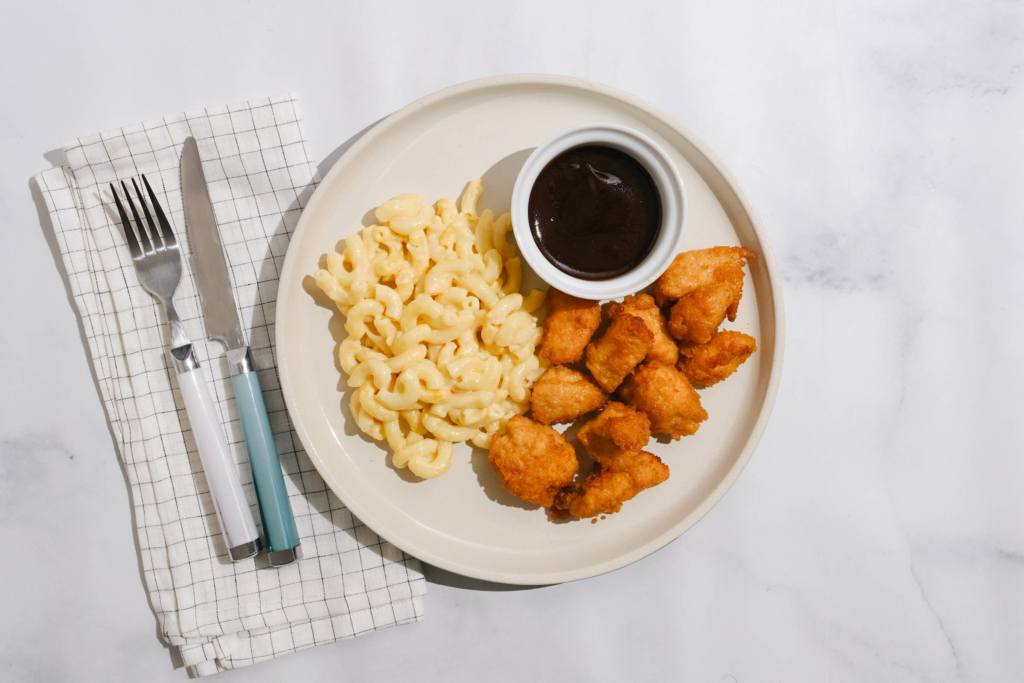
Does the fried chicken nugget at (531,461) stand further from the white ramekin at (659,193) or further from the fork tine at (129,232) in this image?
the fork tine at (129,232)

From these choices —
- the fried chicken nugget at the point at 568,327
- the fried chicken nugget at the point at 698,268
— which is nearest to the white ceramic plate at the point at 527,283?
the fried chicken nugget at the point at 698,268

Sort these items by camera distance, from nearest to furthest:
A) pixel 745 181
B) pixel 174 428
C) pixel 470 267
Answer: pixel 470 267 < pixel 174 428 < pixel 745 181

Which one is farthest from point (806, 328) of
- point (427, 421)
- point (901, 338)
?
point (427, 421)

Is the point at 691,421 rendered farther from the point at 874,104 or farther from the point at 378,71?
the point at 378,71

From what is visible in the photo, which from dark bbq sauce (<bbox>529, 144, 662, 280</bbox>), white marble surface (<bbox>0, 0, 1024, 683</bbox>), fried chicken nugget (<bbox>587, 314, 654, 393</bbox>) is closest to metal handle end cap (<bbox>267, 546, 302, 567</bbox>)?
white marble surface (<bbox>0, 0, 1024, 683</bbox>)

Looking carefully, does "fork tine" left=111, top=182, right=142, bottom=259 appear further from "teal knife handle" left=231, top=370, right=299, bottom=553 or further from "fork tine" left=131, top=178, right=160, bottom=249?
"teal knife handle" left=231, top=370, right=299, bottom=553

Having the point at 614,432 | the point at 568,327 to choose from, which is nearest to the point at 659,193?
the point at 568,327
